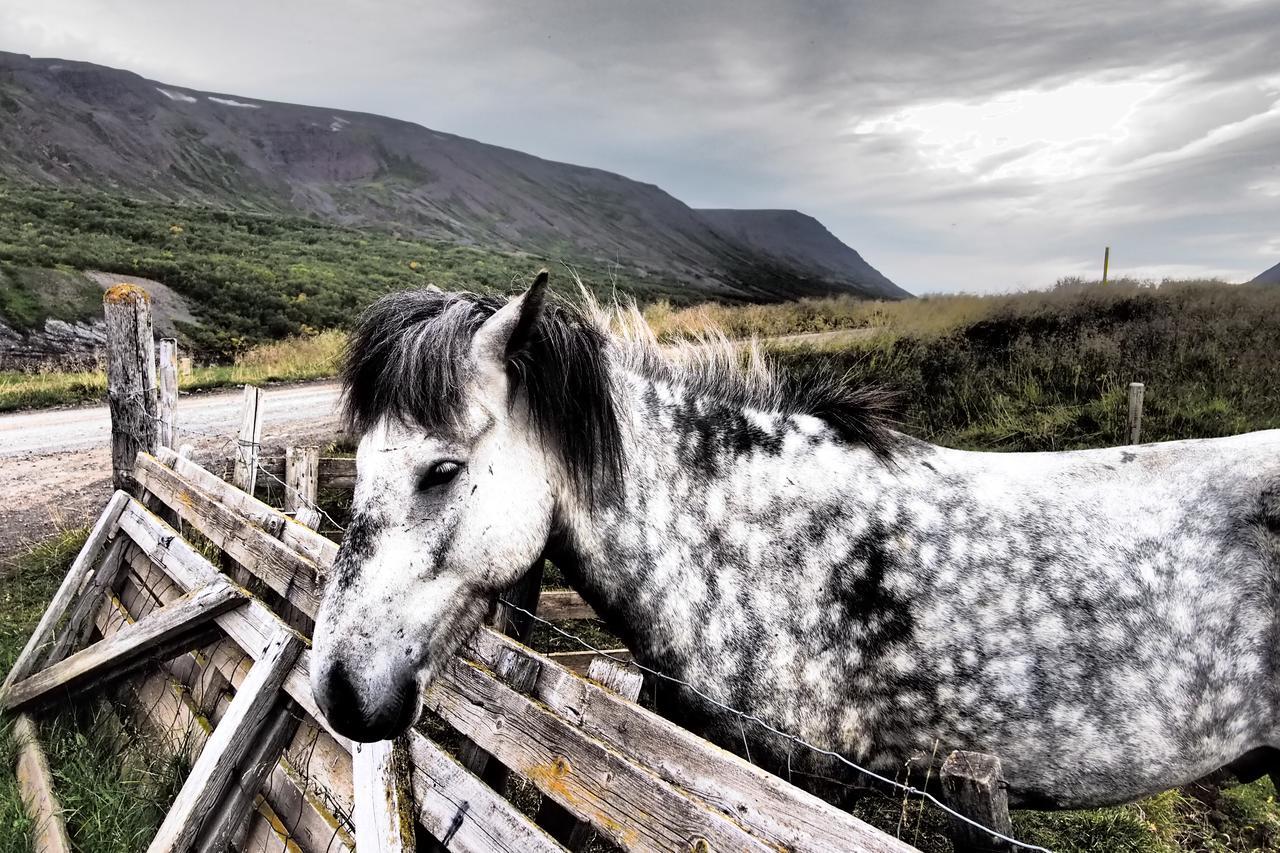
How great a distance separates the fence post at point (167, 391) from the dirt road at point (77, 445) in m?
1.26

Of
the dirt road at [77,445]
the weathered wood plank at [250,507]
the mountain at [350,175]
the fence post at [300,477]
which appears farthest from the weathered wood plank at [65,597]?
the mountain at [350,175]

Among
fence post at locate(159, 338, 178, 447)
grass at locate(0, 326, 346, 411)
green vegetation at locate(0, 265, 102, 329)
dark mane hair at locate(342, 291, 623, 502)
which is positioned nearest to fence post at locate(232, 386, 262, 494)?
fence post at locate(159, 338, 178, 447)

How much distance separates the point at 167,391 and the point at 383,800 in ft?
14.8

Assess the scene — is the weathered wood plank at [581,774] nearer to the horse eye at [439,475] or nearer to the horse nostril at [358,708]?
the horse nostril at [358,708]

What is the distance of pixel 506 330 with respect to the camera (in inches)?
85.0

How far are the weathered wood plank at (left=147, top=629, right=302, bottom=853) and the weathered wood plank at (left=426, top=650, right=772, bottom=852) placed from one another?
3.35 feet

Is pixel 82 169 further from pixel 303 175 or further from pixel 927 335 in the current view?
pixel 927 335

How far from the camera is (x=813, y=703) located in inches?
92.1

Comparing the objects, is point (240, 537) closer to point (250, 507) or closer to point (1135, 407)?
point (250, 507)

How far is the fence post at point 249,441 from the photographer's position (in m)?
5.47

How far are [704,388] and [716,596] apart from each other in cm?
88

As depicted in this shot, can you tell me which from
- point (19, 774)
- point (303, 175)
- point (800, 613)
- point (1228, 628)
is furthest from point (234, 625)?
point (303, 175)

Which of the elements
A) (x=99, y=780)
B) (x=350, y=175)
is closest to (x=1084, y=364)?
(x=99, y=780)

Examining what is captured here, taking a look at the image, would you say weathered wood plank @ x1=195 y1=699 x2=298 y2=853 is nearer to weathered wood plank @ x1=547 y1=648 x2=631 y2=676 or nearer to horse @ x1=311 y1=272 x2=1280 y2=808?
horse @ x1=311 y1=272 x2=1280 y2=808
